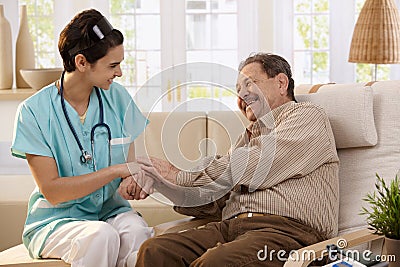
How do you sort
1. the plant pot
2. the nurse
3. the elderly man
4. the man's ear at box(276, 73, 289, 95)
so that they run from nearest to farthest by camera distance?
the plant pot → the elderly man → the nurse → the man's ear at box(276, 73, 289, 95)

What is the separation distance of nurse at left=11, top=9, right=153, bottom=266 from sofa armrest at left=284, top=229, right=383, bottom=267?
592 mm

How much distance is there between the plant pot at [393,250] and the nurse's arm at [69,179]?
872mm

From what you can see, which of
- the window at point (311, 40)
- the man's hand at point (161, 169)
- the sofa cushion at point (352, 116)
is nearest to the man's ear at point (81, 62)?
the man's hand at point (161, 169)

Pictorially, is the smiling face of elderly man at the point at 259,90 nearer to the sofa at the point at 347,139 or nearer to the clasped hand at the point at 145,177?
the sofa at the point at 347,139

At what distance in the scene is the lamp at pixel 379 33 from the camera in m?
3.81

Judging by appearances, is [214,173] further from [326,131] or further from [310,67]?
[310,67]

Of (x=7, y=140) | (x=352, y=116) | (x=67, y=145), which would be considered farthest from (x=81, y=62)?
(x=7, y=140)

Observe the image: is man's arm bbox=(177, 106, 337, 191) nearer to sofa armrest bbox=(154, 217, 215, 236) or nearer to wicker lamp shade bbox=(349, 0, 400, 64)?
sofa armrest bbox=(154, 217, 215, 236)

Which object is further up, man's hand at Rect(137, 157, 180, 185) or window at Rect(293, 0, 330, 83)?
window at Rect(293, 0, 330, 83)

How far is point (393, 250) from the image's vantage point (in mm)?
1735

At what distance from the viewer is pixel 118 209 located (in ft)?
8.05

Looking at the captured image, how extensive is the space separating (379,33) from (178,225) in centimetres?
202

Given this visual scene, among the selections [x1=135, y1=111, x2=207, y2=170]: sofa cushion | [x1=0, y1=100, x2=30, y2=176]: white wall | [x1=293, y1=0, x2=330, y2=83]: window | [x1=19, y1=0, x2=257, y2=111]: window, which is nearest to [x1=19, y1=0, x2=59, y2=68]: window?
[x1=19, y1=0, x2=257, y2=111]: window

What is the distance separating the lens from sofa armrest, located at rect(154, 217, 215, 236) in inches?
90.0
